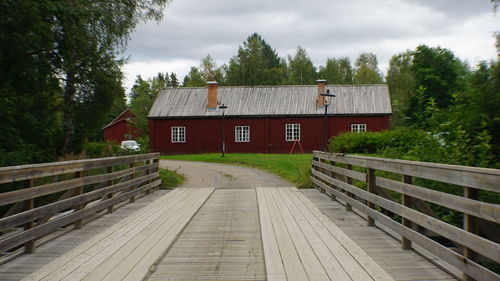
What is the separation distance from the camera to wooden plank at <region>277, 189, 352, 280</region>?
14.6 ft

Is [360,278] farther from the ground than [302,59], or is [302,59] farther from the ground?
[302,59]

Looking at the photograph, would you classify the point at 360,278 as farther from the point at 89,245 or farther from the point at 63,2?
the point at 63,2

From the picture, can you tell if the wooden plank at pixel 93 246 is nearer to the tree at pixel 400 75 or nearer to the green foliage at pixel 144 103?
the green foliage at pixel 144 103

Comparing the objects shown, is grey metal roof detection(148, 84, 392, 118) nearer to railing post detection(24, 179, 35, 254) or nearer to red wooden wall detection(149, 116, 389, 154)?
red wooden wall detection(149, 116, 389, 154)

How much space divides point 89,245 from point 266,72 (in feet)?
194

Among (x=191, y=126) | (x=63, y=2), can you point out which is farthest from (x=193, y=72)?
(x=63, y=2)

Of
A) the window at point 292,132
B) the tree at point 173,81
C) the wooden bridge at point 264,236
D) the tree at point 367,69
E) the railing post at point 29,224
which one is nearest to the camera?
the wooden bridge at point 264,236

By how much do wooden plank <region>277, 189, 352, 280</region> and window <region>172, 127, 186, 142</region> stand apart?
27.2m

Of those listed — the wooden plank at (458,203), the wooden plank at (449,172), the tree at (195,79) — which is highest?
the tree at (195,79)

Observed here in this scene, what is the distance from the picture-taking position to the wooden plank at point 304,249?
177 inches

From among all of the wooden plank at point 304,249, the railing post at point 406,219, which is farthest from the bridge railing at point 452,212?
the wooden plank at point 304,249

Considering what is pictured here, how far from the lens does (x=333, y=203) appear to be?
9547 millimetres

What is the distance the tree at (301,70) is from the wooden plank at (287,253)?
61029 mm

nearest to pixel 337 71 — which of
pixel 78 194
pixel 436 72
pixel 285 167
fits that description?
pixel 436 72
